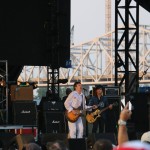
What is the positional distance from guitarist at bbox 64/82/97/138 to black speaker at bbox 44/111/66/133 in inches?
81.9

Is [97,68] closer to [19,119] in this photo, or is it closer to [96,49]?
[96,49]

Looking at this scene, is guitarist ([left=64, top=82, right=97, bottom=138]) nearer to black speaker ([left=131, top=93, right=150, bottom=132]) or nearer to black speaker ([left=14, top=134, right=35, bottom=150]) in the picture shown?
black speaker ([left=131, top=93, right=150, bottom=132])

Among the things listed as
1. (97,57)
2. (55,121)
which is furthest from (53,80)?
(97,57)

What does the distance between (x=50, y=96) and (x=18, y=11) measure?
246cm

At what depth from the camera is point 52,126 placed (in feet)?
53.5

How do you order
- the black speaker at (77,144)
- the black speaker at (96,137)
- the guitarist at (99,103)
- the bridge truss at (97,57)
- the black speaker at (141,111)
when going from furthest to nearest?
the bridge truss at (97,57)
the black speaker at (141,111)
the guitarist at (99,103)
the black speaker at (96,137)
the black speaker at (77,144)

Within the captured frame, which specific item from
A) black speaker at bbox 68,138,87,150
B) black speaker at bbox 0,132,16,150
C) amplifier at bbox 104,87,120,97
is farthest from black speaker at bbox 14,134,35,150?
amplifier at bbox 104,87,120,97

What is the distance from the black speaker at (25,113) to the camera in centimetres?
1554

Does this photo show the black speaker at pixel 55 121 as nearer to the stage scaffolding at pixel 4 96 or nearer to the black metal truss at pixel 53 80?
the stage scaffolding at pixel 4 96

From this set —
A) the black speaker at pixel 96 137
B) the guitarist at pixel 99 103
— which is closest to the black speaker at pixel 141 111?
the guitarist at pixel 99 103

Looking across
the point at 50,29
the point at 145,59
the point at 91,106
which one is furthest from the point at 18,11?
the point at 145,59

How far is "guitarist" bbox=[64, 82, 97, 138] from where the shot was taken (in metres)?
13.9

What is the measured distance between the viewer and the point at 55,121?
16.2 meters

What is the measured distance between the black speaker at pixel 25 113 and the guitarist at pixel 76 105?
1623mm
